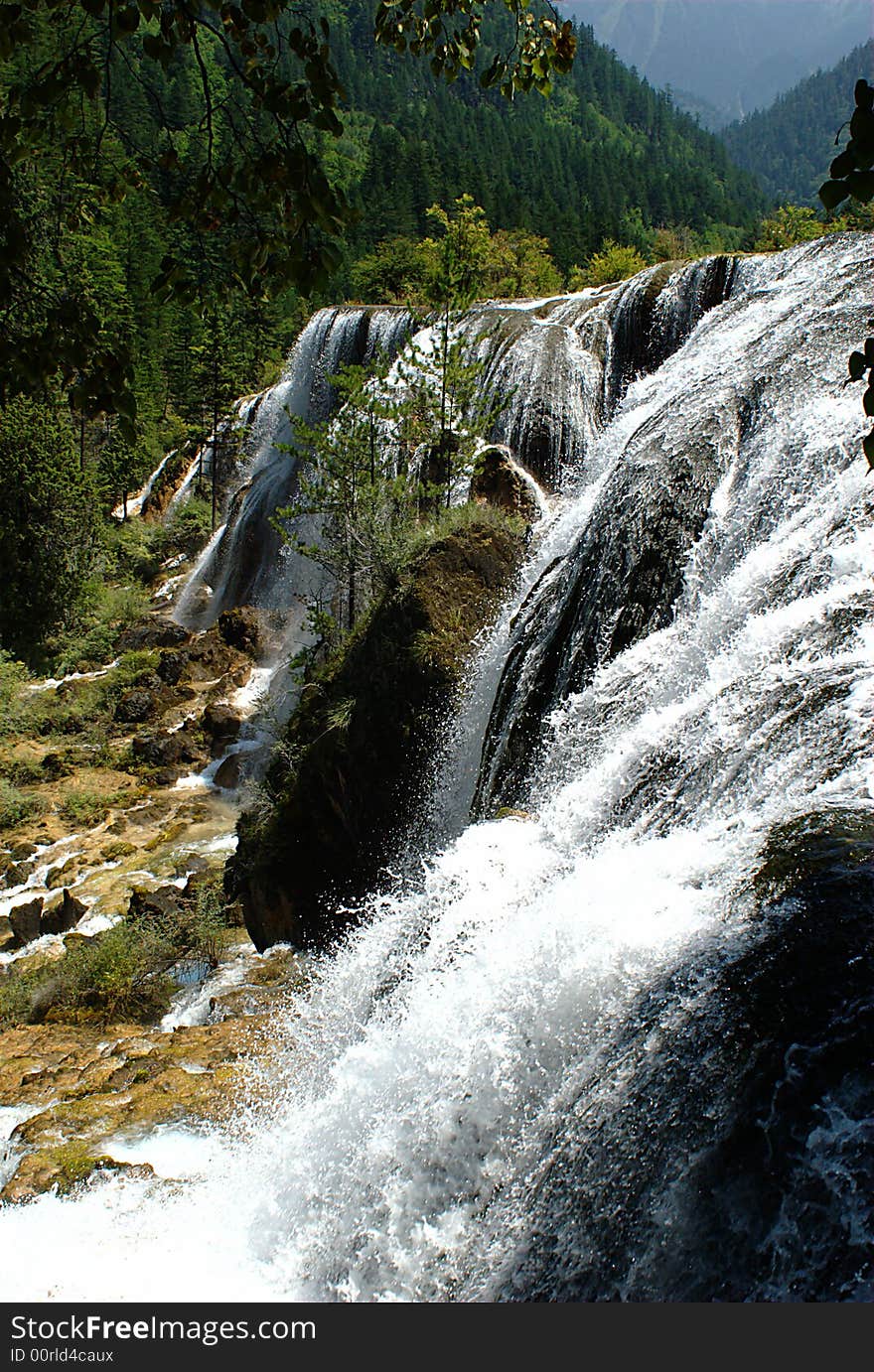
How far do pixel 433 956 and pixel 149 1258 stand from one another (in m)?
2.10

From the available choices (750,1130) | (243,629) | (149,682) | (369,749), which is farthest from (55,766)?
(750,1130)

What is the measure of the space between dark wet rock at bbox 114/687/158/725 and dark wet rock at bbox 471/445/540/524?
8.72 meters

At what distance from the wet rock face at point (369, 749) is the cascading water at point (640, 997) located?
2.06 m

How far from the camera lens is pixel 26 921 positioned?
1157cm

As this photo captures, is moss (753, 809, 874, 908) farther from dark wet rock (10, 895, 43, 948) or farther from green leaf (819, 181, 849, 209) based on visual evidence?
dark wet rock (10, 895, 43, 948)

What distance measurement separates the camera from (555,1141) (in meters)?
3.30

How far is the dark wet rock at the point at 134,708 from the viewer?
1911 cm

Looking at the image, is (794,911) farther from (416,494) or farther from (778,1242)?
(416,494)

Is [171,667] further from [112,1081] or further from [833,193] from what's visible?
[833,193]

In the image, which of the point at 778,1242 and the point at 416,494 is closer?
the point at 778,1242

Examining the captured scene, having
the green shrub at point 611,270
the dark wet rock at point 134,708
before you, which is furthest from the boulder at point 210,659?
the green shrub at point 611,270

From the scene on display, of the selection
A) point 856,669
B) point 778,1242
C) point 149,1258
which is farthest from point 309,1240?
point 856,669

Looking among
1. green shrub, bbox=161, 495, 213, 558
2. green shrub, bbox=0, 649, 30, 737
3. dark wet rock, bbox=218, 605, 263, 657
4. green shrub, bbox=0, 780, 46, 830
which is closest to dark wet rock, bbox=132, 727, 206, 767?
green shrub, bbox=0, 780, 46, 830

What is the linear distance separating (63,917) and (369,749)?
5238 millimetres
